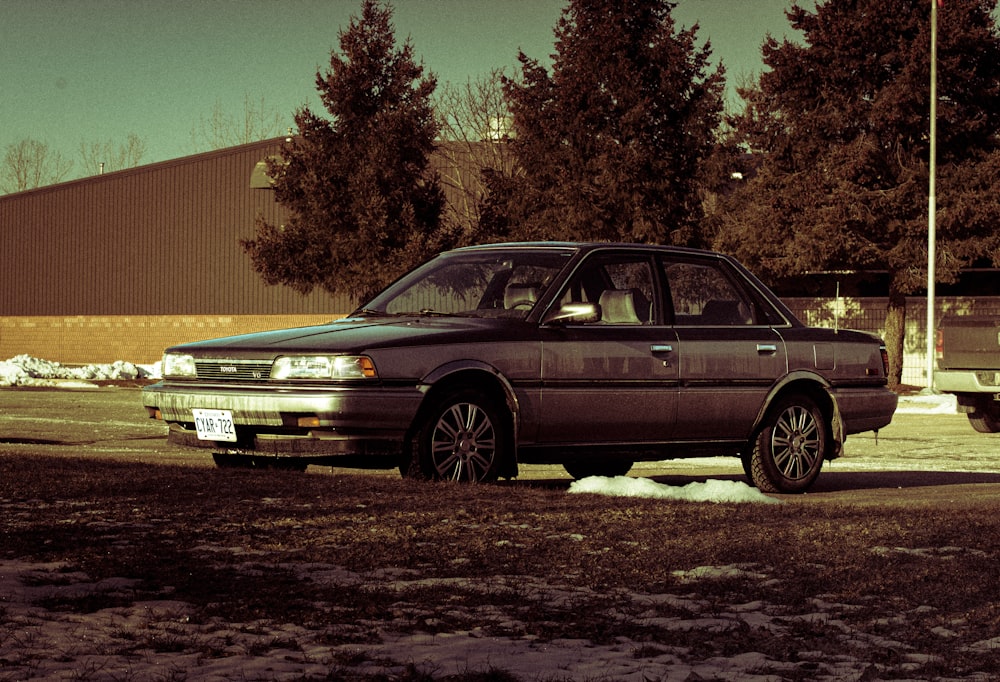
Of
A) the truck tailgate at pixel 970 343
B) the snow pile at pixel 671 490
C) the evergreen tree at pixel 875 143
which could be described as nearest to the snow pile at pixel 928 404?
the truck tailgate at pixel 970 343

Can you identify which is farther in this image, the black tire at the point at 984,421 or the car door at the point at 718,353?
the black tire at the point at 984,421

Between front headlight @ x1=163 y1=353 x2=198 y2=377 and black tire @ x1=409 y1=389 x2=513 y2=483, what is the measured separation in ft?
5.51

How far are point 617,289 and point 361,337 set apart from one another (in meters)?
2.00

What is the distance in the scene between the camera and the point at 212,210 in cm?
4881

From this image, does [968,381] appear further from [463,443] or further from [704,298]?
[463,443]

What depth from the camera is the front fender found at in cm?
1062

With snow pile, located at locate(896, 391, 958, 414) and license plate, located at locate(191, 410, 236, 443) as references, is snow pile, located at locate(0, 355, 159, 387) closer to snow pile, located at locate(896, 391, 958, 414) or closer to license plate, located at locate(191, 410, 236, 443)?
snow pile, located at locate(896, 391, 958, 414)

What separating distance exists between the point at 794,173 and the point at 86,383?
55.4 feet

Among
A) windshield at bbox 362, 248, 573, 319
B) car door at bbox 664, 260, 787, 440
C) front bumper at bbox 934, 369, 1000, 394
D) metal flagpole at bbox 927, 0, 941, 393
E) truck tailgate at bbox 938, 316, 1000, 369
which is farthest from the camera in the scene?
metal flagpole at bbox 927, 0, 941, 393

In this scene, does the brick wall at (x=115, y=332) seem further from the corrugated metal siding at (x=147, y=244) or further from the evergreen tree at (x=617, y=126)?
the evergreen tree at (x=617, y=126)

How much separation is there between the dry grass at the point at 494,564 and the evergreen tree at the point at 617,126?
75.8 feet

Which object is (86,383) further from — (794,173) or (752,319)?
(752,319)

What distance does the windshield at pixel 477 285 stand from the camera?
9828 mm

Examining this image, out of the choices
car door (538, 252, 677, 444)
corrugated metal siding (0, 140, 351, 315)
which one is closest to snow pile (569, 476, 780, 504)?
car door (538, 252, 677, 444)
